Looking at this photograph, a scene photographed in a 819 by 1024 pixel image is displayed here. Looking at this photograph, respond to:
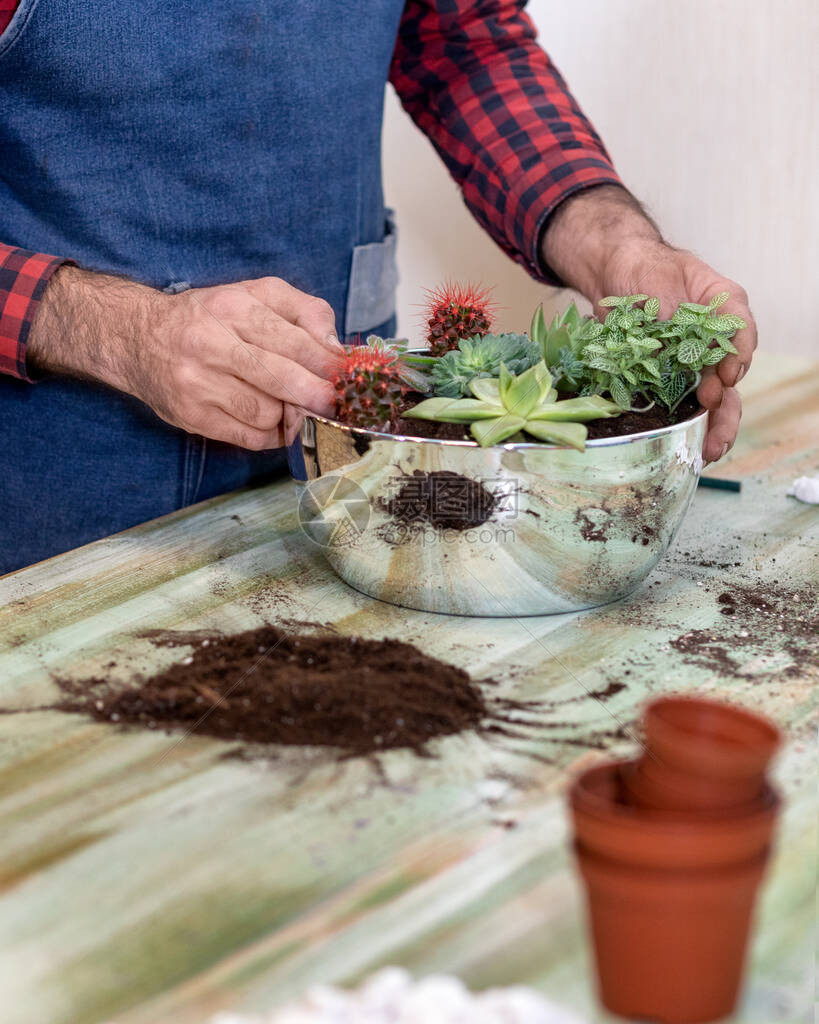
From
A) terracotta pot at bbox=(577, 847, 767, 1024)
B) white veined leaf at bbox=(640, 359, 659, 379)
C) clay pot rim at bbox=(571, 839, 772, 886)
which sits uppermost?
white veined leaf at bbox=(640, 359, 659, 379)

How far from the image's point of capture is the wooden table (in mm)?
450

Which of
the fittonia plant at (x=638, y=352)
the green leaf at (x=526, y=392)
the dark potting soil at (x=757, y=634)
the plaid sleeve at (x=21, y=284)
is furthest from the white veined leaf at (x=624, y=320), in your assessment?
the plaid sleeve at (x=21, y=284)

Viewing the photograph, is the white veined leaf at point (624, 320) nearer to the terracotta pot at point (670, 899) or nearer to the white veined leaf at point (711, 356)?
the white veined leaf at point (711, 356)

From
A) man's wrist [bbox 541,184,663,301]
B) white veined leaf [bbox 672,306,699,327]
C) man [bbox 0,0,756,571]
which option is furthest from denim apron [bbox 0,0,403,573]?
white veined leaf [bbox 672,306,699,327]

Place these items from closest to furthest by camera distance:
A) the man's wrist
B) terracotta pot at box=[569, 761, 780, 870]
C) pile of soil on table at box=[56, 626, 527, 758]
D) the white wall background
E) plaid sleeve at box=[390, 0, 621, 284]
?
terracotta pot at box=[569, 761, 780, 870] < pile of soil on table at box=[56, 626, 527, 758] < the man's wrist < plaid sleeve at box=[390, 0, 621, 284] < the white wall background

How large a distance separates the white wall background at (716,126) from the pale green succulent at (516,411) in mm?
832

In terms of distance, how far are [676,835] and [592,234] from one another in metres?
0.83

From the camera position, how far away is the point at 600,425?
0.74m

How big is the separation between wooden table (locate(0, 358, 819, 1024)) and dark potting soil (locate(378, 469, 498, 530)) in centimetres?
8

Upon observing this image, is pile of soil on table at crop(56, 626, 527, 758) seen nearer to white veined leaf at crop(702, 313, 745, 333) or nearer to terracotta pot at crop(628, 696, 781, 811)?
terracotta pot at crop(628, 696, 781, 811)

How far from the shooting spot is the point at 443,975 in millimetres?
444

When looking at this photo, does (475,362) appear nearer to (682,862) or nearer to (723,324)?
(723,324)

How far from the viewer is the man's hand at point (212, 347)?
2.55ft

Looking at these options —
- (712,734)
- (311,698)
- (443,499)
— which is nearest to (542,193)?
(443,499)
